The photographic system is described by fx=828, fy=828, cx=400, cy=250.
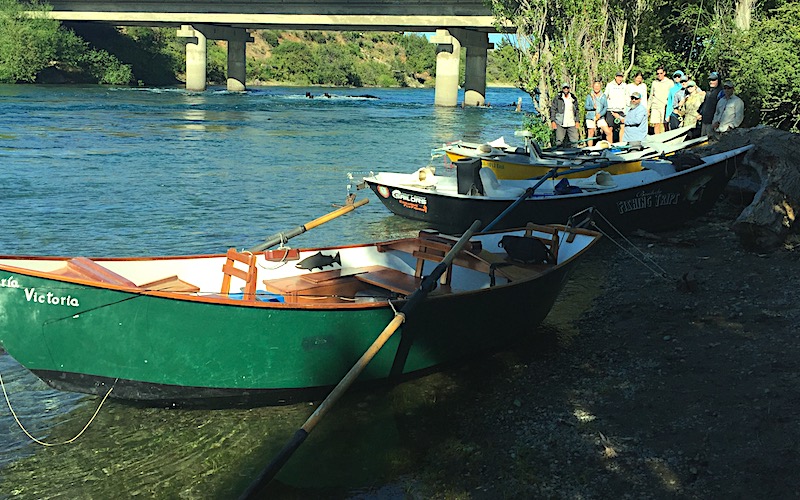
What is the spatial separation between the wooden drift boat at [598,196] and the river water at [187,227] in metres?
1.43

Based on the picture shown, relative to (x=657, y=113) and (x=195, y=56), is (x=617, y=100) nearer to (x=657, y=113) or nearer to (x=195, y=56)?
(x=657, y=113)

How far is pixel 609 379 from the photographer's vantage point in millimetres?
7473

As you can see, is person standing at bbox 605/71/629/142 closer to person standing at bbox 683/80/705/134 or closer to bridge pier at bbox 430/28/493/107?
person standing at bbox 683/80/705/134

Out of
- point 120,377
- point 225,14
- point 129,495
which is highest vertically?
point 225,14

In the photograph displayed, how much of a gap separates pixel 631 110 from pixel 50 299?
15252mm

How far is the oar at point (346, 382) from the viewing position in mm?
5531

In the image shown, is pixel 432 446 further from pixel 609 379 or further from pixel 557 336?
pixel 557 336

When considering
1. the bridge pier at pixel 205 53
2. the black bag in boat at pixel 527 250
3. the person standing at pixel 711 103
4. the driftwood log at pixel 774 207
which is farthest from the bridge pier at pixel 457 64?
the black bag in boat at pixel 527 250

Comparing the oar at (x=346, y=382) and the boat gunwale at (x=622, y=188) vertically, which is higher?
the boat gunwale at (x=622, y=188)

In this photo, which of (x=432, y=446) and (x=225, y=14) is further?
(x=225, y=14)

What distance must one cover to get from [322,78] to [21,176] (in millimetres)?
95487

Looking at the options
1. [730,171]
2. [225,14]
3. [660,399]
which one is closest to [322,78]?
[225,14]

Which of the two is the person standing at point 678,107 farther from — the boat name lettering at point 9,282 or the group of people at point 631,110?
the boat name lettering at point 9,282

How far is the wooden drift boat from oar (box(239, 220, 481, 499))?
5.20 m
